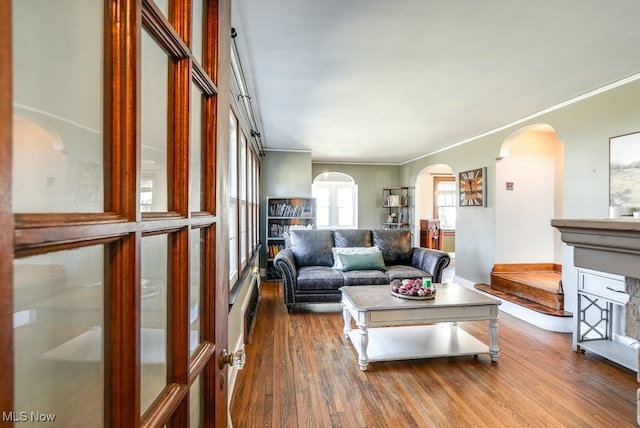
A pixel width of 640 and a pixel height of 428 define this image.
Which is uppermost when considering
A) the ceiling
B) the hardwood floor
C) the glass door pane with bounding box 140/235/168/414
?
the ceiling

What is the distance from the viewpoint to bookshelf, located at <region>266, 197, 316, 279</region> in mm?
6180

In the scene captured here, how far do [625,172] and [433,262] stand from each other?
2.14 metres

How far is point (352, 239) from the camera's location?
4.92 metres

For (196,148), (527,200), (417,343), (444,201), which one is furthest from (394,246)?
(444,201)

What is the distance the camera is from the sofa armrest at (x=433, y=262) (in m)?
4.25

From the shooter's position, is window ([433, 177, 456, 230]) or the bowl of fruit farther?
window ([433, 177, 456, 230])

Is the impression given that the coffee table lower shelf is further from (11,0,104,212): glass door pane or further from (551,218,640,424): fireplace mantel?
(11,0,104,212): glass door pane

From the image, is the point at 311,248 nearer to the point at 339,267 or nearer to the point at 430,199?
the point at 339,267

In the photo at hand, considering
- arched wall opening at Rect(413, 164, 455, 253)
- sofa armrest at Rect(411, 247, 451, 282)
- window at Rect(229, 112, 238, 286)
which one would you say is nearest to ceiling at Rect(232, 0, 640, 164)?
A: window at Rect(229, 112, 238, 286)

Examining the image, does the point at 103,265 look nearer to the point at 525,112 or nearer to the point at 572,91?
the point at 572,91

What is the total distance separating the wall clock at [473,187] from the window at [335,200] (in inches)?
124

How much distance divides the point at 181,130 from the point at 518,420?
2.49 metres

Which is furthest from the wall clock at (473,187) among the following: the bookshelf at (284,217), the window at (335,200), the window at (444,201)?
the window at (444,201)

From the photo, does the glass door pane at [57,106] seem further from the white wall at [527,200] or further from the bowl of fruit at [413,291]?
the white wall at [527,200]
